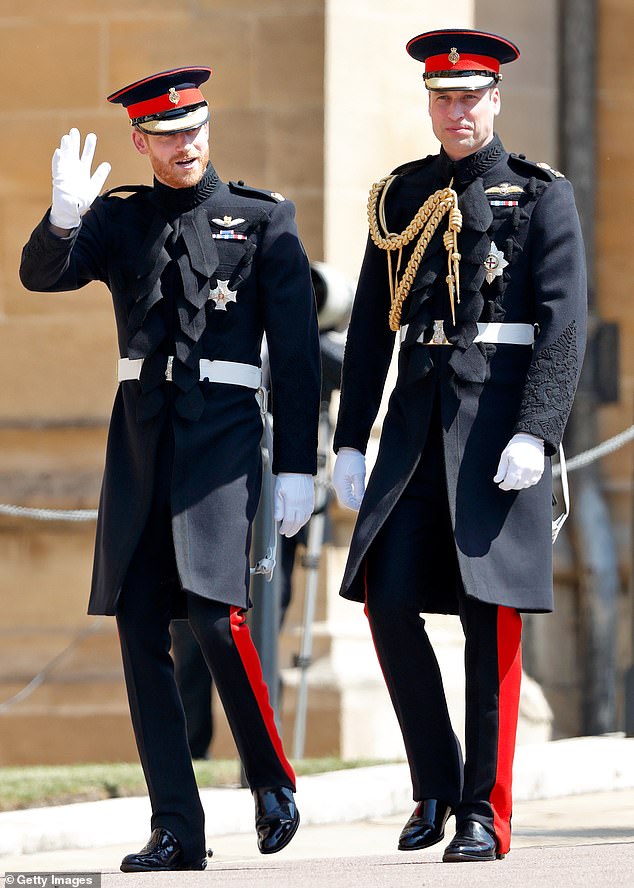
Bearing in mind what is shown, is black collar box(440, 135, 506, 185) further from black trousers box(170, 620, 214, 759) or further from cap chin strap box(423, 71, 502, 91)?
black trousers box(170, 620, 214, 759)

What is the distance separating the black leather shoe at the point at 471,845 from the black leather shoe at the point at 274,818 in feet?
1.25

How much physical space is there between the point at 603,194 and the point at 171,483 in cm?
587

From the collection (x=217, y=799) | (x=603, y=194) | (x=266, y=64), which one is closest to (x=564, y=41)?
(x=603, y=194)

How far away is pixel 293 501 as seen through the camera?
4.79m

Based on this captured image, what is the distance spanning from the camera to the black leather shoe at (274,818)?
15.0ft

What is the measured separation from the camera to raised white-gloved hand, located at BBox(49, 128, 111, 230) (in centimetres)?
467

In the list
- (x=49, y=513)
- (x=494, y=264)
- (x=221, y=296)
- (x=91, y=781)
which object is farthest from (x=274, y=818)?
(x=49, y=513)

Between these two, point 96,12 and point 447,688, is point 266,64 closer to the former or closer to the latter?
point 96,12

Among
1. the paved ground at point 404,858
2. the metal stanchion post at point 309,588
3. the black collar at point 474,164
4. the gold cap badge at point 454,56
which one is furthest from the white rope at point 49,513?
the gold cap badge at point 454,56

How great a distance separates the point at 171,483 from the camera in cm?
468

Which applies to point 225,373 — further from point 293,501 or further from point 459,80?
point 459,80

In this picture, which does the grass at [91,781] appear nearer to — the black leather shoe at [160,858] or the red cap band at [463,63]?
the black leather shoe at [160,858]

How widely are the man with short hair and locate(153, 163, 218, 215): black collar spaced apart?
1.52 ft

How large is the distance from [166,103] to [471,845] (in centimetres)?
180
